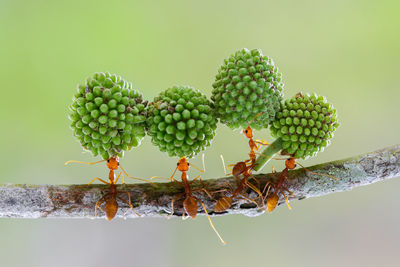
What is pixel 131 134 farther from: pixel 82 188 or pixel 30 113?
pixel 30 113

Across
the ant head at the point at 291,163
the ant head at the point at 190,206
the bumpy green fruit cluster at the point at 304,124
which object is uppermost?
the bumpy green fruit cluster at the point at 304,124

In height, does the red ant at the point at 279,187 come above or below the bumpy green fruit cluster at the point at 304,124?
below

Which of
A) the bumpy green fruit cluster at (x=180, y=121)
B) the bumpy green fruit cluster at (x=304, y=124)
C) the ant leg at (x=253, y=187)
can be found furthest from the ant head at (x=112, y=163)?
the bumpy green fruit cluster at (x=304, y=124)

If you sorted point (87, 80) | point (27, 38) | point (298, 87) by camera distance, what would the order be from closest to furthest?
point (87, 80) < point (27, 38) < point (298, 87)

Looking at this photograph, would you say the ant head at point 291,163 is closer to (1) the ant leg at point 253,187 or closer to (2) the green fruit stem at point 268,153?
(2) the green fruit stem at point 268,153

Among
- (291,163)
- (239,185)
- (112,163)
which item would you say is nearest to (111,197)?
(112,163)

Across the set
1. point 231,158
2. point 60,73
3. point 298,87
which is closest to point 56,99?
point 60,73

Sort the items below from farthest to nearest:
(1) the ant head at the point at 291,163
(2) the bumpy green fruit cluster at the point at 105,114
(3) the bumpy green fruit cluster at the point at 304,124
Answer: (1) the ant head at the point at 291,163 < (3) the bumpy green fruit cluster at the point at 304,124 < (2) the bumpy green fruit cluster at the point at 105,114
